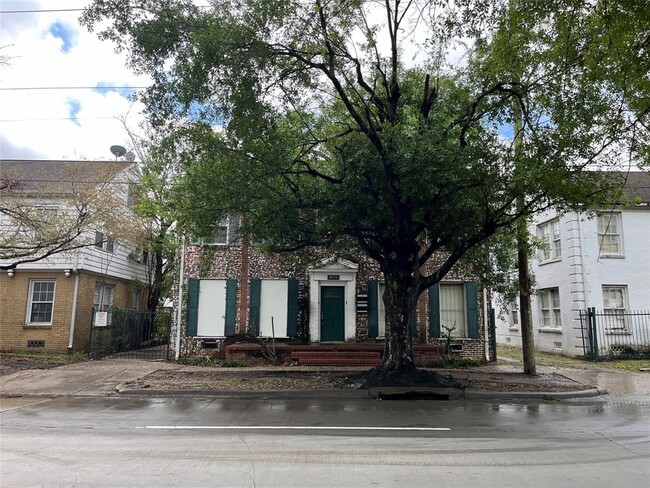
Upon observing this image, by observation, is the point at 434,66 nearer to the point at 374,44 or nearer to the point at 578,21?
the point at 374,44

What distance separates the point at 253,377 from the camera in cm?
1359

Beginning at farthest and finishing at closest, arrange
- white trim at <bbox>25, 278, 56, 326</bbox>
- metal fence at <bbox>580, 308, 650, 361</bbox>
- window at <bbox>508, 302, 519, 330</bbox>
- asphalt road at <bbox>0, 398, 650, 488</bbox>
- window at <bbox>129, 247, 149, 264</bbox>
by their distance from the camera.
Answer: window at <bbox>508, 302, 519, 330</bbox>, window at <bbox>129, 247, 149, 264</bbox>, white trim at <bbox>25, 278, 56, 326</bbox>, metal fence at <bbox>580, 308, 650, 361</bbox>, asphalt road at <bbox>0, 398, 650, 488</bbox>

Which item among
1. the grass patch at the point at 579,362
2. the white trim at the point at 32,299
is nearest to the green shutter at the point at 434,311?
the grass patch at the point at 579,362

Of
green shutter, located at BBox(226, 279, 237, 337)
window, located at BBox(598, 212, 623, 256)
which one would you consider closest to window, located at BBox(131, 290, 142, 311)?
green shutter, located at BBox(226, 279, 237, 337)

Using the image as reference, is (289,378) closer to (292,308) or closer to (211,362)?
(292,308)

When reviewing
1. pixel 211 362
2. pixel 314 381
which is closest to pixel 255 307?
pixel 211 362

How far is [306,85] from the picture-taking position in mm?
11297

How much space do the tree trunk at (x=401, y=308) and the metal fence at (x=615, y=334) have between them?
9.73 m

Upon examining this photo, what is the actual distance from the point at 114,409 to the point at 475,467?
7335 mm

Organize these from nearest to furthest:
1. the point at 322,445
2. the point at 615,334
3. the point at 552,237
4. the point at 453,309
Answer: the point at 322,445, the point at 453,309, the point at 615,334, the point at 552,237

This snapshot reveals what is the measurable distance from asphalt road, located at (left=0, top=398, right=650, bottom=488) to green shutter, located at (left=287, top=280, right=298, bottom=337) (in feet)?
22.9

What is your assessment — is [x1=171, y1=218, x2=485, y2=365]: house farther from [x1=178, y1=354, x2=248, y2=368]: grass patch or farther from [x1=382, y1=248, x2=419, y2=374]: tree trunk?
[x1=382, y1=248, x2=419, y2=374]: tree trunk

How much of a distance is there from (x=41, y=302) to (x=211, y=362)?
7.46 meters

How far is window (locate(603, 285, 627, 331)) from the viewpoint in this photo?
62.7ft
